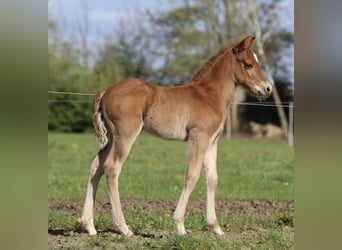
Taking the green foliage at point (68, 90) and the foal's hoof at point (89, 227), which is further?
the green foliage at point (68, 90)

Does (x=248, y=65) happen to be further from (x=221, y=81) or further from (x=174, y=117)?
(x=174, y=117)

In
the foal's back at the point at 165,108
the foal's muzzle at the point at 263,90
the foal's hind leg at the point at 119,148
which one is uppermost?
the foal's muzzle at the point at 263,90

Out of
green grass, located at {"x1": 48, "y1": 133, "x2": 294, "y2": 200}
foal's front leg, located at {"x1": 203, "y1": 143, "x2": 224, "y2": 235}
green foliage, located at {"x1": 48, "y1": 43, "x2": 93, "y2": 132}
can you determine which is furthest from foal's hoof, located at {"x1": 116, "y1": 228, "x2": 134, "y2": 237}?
green foliage, located at {"x1": 48, "y1": 43, "x2": 93, "y2": 132}

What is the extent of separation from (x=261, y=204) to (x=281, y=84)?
1722cm

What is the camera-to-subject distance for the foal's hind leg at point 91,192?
202 inches

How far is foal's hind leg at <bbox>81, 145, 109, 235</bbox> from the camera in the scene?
16.8 feet

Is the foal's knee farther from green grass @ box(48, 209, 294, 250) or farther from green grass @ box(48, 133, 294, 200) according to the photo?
green grass @ box(48, 133, 294, 200)

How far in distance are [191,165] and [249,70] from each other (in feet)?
3.49

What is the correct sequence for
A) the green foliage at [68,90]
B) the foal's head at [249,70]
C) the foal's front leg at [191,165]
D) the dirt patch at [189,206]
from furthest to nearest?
the green foliage at [68,90], the dirt patch at [189,206], the foal's head at [249,70], the foal's front leg at [191,165]

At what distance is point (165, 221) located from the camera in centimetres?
613

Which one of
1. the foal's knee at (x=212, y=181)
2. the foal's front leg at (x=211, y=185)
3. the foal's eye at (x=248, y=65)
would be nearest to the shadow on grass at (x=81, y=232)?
the foal's front leg at (x=211, y=185)

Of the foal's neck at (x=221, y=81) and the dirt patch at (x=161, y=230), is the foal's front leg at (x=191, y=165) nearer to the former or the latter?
the dirt patch at (x=161, y=230)

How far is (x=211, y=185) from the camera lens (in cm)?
534

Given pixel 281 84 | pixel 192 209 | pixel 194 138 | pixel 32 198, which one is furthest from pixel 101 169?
pixel 281 84
